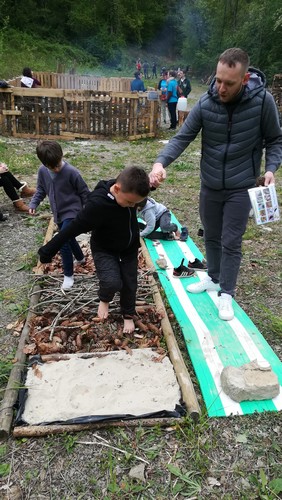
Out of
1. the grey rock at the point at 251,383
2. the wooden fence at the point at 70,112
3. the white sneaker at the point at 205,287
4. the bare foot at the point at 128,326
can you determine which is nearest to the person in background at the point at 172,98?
the wooden fence at the point at 70,112

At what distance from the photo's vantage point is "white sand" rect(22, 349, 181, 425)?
2.62 metres

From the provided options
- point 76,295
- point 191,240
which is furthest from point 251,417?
point 191,240

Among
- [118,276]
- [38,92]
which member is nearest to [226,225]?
[118,276]

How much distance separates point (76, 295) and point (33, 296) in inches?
15.9

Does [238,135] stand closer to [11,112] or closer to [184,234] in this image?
[184,234]

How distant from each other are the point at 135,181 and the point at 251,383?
159 cm

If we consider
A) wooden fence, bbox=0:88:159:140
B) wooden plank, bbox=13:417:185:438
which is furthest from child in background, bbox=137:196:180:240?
wooden fence, bbox=0:88:159:140

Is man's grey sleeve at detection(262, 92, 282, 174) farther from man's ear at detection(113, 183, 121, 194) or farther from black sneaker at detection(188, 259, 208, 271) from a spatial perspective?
black sneaker at detection(188, 259, 208, 271)

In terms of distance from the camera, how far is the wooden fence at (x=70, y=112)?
436 inches

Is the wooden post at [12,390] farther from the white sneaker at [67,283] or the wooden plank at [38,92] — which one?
the wooden plank at [38,92]

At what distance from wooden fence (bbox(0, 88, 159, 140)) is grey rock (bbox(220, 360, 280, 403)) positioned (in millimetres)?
9917

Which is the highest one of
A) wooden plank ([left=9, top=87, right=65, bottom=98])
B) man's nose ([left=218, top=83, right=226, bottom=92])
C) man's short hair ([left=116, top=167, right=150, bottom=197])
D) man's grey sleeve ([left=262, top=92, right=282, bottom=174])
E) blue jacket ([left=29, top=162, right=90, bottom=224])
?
man's nose ([left=218, top=83, right=226, bottom=92])

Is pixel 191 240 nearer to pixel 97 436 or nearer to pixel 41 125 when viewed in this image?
pixel 97 436

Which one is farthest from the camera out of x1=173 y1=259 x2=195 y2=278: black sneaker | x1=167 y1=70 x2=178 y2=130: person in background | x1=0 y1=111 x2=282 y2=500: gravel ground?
x1=167 y1=70 x2=178 y2=130: person in background
